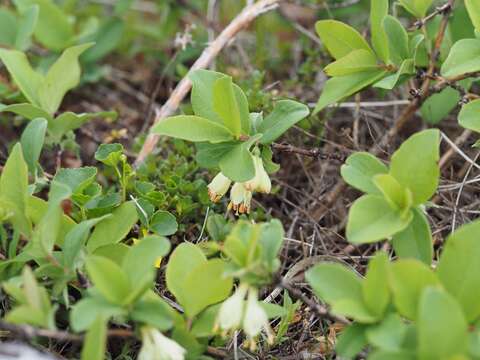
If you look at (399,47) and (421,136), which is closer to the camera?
(421,136)

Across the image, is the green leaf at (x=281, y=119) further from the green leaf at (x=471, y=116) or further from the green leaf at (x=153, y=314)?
the green leaf at (x=153, y=314)

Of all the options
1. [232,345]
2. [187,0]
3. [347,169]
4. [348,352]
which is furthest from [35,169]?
[187,0]

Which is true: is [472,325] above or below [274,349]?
above

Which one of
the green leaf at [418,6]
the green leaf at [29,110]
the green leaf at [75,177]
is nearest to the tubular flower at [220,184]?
the green leaf at [75,177]

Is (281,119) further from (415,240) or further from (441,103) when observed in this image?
(441,103)

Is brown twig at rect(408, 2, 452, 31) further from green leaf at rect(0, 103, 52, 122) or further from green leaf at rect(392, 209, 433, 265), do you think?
green leaf at rect(0, 103, 52, 122)

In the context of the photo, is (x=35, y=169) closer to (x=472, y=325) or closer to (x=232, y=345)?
(x=232, y=345)
